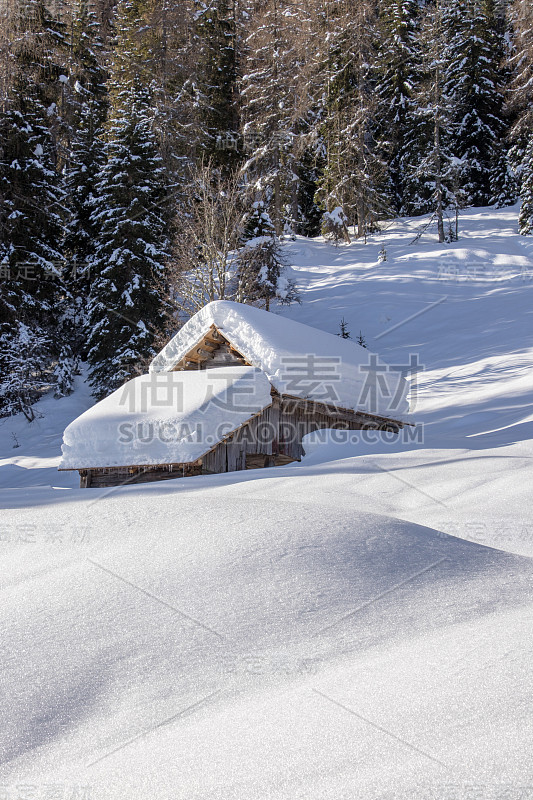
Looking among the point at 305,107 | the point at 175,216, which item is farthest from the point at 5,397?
the point at 305,107

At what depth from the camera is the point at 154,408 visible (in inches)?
441

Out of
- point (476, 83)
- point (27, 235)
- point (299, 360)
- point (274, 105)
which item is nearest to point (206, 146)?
point (274, 105)

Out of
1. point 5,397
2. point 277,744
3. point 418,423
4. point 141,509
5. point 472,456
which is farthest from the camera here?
point 5,397

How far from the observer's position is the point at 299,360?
1189 centimetres

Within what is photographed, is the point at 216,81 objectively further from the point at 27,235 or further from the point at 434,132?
the point at 27,235

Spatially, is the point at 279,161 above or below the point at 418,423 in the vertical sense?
above

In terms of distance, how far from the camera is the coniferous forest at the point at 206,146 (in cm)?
2462

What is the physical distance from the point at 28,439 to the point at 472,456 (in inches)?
710

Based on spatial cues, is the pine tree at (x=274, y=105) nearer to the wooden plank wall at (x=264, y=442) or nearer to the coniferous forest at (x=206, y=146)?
the coniferous forest at (x=206, y=146)

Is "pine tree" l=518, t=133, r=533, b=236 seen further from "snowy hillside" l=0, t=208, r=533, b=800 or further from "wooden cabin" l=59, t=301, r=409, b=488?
"snowy hillside" l=0, t=208, r=533, b=800

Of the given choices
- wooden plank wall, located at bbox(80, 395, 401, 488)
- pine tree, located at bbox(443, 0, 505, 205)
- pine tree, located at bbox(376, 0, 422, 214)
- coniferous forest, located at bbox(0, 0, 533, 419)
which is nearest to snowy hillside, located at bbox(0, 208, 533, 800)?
wooden plank wall, located at bbox(80, 395, 401, 488)

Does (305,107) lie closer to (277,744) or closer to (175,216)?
(175,216)

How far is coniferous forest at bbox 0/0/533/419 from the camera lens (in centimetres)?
2462

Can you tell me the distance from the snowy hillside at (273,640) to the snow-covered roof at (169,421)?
2.49 metres
